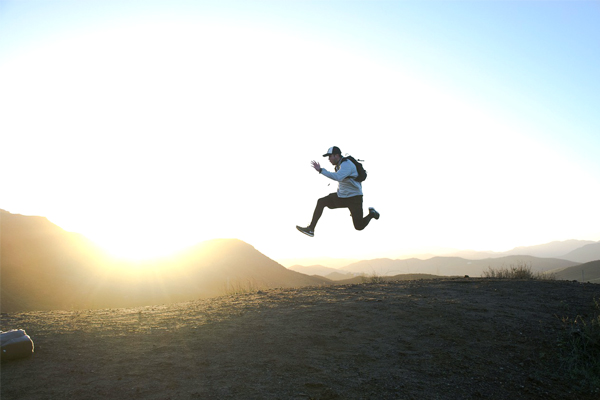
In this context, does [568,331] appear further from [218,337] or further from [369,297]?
[218,337]

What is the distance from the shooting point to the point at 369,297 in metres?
9.05

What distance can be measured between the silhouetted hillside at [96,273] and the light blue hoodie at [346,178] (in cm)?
1836

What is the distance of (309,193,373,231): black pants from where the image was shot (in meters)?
8.84

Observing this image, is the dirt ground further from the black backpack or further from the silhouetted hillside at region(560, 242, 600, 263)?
the silhouetted hillside at region(560, 242, 600, 263)

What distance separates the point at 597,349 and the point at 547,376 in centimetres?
120

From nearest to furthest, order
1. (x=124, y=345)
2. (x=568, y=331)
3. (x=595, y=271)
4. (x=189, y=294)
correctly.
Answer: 1. (x=124, y=345)
2. (x=568, y=331)
3. (x=189, y=294)
4. (x=595, y=271)

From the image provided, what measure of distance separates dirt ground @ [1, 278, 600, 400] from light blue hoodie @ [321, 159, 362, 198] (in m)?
2.16

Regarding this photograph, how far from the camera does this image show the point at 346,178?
28.1 feet

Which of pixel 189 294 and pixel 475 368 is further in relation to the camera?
pixel 189 294

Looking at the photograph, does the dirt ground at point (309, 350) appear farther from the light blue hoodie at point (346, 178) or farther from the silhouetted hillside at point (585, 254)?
the silhouetted hillside at point (585, 254)

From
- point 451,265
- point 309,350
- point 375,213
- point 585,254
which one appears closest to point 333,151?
point 375,213

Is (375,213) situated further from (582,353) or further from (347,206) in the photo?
(582,353)

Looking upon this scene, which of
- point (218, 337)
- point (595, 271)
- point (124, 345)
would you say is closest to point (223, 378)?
point (218, 337)

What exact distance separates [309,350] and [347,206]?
3.57m
